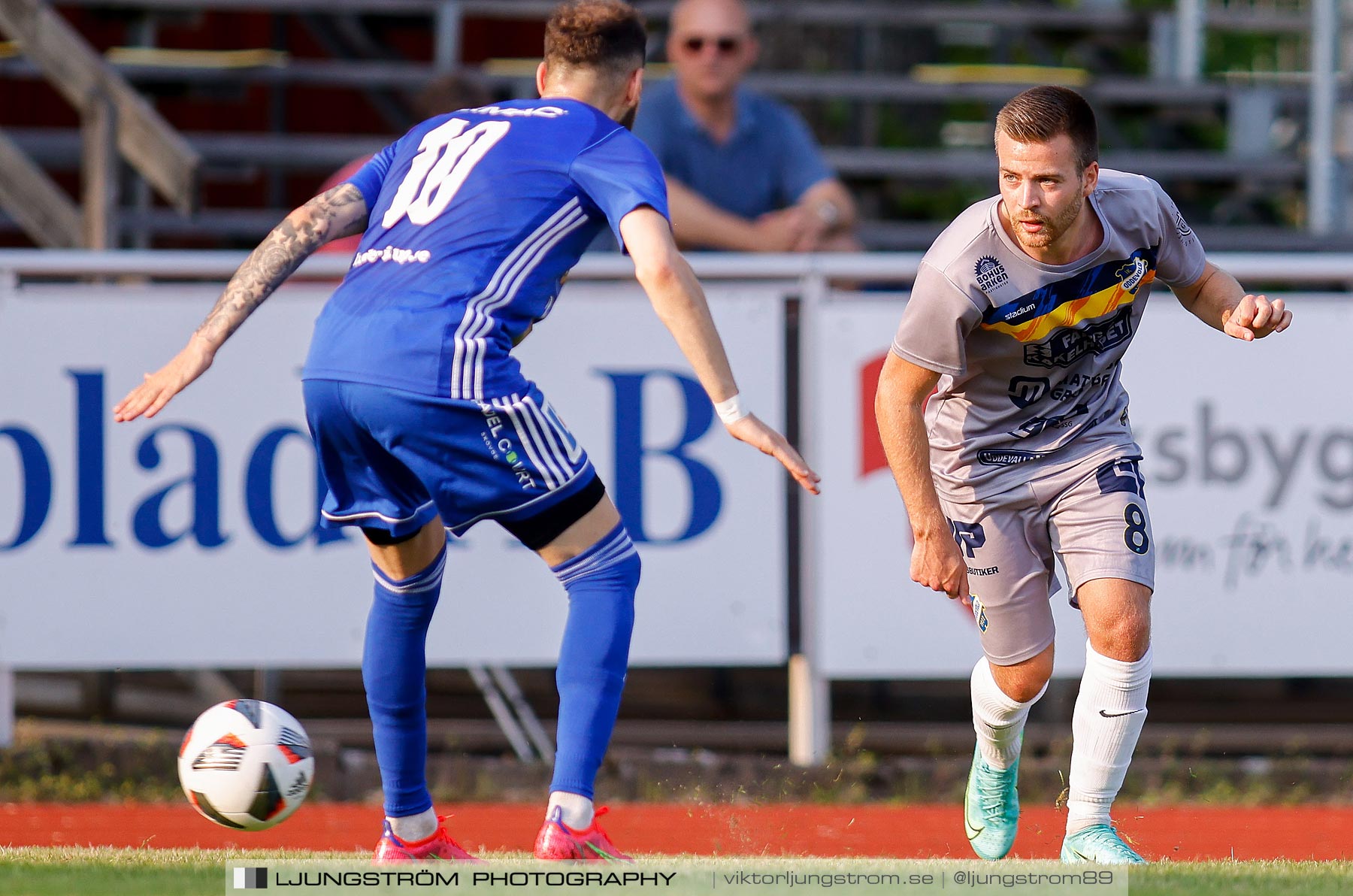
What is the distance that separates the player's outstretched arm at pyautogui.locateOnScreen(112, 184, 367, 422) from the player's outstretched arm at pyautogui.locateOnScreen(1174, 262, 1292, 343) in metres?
2.30

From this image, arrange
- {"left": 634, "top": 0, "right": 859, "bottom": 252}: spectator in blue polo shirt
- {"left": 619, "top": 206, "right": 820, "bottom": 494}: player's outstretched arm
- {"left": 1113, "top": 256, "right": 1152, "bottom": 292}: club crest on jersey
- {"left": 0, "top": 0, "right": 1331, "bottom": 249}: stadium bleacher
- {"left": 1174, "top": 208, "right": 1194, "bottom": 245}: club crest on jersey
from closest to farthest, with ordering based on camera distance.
Answer: {"left": 619, "top": 206, "right": 820, "bottom": 494}: player's outstretched arm
{"left": 1113, "top": 256, "right": 1152, "bottom": 292}: club crest on jersey
{"left": 1174, "top": 208, "right": 1194, "bottom": 245}: club crest on jersey
{"left": 634, "top": 0, "right": 859, "bottom": 252}: spectator in blue polo shirt
{"left": 0, "top": 0, "right": 1331, "bottom": 249}: stadium bleacher

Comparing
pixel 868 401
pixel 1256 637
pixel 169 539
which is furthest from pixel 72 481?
pixel 1256 637

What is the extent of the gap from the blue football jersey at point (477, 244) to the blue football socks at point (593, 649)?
0.49 m

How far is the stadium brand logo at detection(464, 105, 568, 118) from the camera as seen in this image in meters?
4.55

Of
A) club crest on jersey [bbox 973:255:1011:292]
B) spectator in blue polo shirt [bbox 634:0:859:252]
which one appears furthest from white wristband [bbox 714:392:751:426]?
spectator in blue polo shirt [bbox 634:0:859:252]

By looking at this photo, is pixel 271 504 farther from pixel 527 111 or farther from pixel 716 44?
pixel 716 44

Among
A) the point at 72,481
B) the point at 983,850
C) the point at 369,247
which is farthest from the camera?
the point at 72,481

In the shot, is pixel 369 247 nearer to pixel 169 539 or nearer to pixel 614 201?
pixel 614 201

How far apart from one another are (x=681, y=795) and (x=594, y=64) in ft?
11.0

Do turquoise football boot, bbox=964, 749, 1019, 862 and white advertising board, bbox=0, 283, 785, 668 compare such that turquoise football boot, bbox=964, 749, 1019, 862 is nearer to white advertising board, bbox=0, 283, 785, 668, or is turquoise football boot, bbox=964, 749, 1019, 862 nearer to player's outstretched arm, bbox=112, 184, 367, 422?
white advertising board, bbox=0, 283, 785, 668

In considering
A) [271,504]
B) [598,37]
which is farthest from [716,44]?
[598,37]

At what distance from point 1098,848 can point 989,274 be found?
59.5 inches

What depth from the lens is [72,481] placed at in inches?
263

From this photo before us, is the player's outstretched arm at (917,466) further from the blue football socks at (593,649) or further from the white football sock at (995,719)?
the blue football socks at (593,649)
